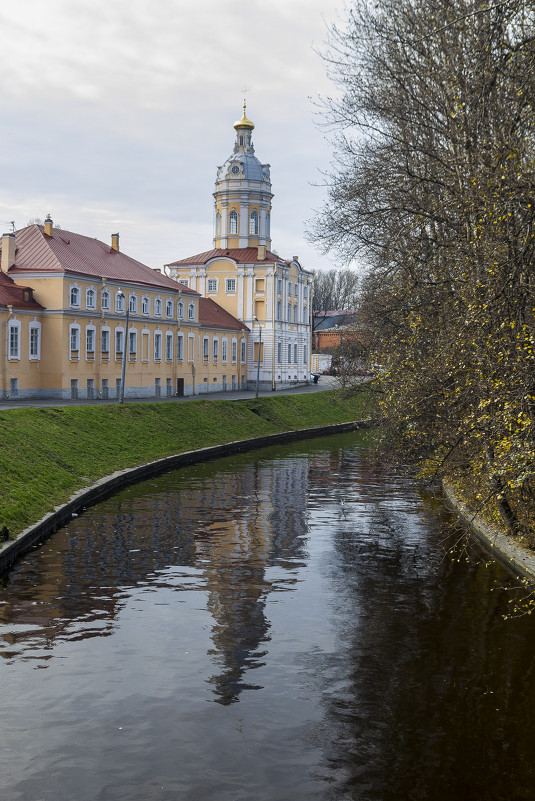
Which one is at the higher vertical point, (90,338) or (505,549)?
(90,338)

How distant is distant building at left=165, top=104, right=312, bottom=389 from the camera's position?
8131 centimetres

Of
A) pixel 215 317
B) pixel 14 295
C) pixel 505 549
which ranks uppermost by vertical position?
pixel 215 317

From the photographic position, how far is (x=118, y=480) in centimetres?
2939

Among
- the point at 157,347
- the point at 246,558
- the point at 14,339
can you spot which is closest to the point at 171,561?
the point at 246,558

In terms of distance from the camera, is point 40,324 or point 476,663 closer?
point 476,663

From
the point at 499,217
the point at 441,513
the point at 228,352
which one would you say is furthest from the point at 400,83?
the point at 228,352

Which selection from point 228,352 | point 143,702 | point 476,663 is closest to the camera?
point 143,702

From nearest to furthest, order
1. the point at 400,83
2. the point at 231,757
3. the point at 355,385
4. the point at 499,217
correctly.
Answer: the point at 231,757
the point at 499,217
the point at 400,83
the point at 355,385

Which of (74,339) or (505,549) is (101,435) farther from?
(505,549)

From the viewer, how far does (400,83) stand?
20406 millimetres

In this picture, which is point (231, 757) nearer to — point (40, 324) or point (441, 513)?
point (441, 513)

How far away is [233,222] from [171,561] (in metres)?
68.8

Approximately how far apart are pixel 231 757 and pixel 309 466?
27444mm

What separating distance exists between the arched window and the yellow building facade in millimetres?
17159
